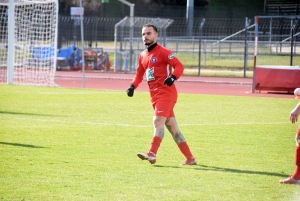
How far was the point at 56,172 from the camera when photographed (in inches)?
335

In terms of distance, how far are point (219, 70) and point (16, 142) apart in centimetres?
2423

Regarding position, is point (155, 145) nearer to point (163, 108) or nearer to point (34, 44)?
point (163, 108)

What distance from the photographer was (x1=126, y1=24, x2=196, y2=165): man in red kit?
364 inches

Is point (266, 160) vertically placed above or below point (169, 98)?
below

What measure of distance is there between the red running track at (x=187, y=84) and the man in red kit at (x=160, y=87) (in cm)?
1282

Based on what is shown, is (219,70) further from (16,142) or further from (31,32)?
(16,142)

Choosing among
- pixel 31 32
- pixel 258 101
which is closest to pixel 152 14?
pixel 31 32

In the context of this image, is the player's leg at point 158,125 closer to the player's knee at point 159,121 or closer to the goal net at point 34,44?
the player's knee at point 159,121

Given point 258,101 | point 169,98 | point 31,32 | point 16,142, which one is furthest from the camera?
point 31,32

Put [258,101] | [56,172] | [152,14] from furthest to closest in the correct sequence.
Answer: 1. [152,14]
2. [258,101]
3. [56,172]

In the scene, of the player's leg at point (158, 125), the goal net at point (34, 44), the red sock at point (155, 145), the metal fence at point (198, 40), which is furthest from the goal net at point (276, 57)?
the red sock at point (155, 145)

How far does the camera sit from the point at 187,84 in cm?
2783

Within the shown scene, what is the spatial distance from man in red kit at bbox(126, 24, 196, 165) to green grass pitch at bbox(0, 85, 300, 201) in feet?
1.08

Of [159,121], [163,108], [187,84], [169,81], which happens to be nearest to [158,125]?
[159,121]
